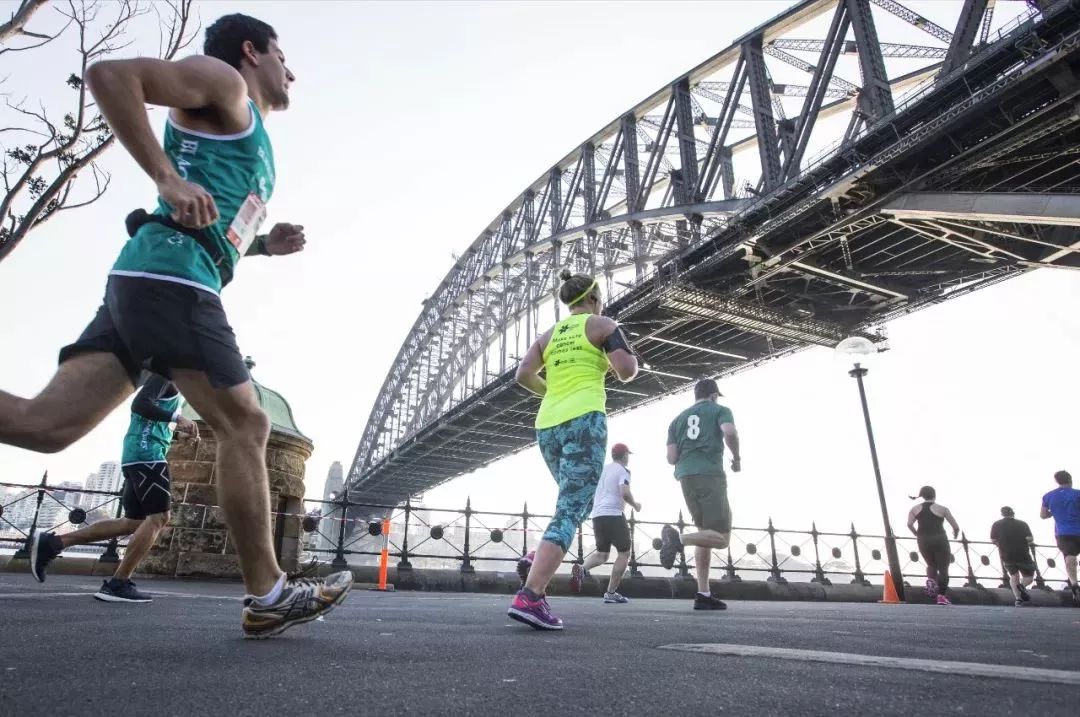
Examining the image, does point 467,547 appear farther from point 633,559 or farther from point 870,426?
point 870,426

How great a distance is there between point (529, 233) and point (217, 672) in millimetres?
37141

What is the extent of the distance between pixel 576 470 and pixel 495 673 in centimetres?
144

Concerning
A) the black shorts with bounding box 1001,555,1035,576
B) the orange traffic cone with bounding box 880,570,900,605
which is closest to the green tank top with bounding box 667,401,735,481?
the orange traffic cone with bounding box 880,570,900,605

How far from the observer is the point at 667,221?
76.0 feet

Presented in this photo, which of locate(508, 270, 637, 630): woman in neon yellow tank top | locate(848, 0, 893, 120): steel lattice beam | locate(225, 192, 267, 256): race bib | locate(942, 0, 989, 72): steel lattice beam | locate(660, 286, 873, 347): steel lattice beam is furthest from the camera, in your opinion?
locate(660, 286, 873, 347): steel lattice beam

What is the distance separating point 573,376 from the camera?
3080mm

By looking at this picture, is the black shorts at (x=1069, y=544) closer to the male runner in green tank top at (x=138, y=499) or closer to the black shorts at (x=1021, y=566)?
the black shorts at (x=1021, y=566)

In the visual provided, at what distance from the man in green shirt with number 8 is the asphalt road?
255 centimetres

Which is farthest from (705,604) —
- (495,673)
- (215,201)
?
(215,201)

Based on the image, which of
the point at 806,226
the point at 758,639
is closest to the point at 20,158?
the point at 758,639

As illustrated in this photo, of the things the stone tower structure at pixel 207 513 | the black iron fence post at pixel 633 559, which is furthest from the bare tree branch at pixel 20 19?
the black iron fence post at pixel 633 559

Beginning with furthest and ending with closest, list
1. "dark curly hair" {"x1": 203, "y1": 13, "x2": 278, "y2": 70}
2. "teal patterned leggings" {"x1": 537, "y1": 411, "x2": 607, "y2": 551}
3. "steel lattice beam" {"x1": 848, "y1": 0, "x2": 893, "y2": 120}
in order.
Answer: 1. "steel lattice beam" {"x1": 848, "y1": 0, "x2": 893, "y2": 120}
2. "teal patterned leggings" {"x1": 537, "y1": 411, "x2": 607, "y2": 551}
3. "dark curly hair" {"x1": 203, "y1": 13, "x2": 278, "y2": 70}

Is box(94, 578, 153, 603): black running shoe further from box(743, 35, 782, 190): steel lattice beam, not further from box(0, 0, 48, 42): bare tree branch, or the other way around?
box(743, 35, 782, 190): steel lattice beam

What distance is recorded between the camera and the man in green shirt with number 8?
5.05 m
